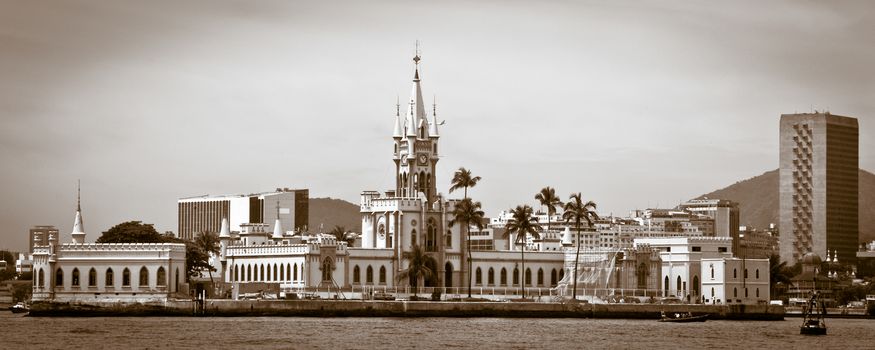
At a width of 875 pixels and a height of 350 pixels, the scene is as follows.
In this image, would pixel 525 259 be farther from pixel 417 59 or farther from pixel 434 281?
pixel 417 59

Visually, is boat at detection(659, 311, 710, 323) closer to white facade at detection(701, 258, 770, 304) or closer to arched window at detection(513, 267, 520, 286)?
white facade at detection(701, 258, 770, 304)

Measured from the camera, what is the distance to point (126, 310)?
5418 inches

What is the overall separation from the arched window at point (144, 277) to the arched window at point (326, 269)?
1764cm

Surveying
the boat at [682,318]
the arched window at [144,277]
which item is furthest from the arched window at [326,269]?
the boat at [682,318]

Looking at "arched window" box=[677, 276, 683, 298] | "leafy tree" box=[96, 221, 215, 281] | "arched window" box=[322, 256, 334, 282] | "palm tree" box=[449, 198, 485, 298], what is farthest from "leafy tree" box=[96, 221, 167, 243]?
"arched window" box=[677, 276, 683, 298]

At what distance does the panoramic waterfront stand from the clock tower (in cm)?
2618

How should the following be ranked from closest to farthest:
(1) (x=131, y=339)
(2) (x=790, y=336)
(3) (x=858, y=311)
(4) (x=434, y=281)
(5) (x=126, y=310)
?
(1) (x=131, y=339) < (2) (x=790, y=336) < (5) (x=126, y=310) < (4) (x=434, y=281) < (3) (x=858, y=311)

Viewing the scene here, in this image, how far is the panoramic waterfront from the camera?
340 ft

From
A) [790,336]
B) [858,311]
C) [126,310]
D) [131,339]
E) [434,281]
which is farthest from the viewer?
[858,311]

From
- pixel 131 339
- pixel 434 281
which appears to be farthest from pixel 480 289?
pixel 131 339

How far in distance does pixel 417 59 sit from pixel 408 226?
18046mm

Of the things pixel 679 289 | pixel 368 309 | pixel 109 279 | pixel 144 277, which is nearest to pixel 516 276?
pixel 679 289

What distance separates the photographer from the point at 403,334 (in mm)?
114250

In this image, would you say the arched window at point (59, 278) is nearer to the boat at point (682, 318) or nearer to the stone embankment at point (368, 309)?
the stone embankment at point (368, 309)
